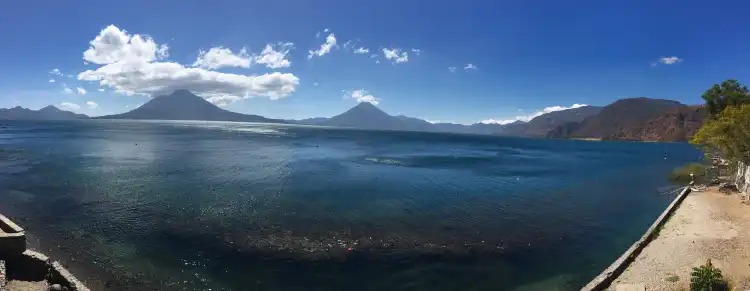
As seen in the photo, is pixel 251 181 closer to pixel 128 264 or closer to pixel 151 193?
pixel 151 193

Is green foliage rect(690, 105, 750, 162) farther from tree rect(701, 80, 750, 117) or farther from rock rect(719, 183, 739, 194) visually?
tree rect(701, 80, 750, 117)

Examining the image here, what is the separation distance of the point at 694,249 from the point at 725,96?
6782cm

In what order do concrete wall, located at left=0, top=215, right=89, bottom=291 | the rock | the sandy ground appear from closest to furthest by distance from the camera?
concrete wall, located at left=0, top=215, right=89, bottom=291 < the sandy ground < the rock

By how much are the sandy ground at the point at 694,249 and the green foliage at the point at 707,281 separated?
55 centimetres

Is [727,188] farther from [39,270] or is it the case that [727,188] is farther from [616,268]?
[39,270]

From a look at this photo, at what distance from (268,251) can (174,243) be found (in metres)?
7.48

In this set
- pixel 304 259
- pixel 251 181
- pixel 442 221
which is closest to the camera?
pixel 304 259

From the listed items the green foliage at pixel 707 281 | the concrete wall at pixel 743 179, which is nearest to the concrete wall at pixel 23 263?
the green foliage at pixel 707 281

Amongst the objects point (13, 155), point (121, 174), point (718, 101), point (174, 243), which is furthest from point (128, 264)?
point (718, 101)

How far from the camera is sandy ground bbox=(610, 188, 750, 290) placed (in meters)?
Result: 19.6

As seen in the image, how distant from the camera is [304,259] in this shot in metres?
24.3

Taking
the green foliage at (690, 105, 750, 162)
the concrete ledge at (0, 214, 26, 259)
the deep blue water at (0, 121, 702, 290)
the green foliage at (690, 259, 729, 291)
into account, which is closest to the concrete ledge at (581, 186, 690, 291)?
the deep blue water at (0, 121, 702, 290)

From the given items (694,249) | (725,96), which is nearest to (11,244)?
(694,249)

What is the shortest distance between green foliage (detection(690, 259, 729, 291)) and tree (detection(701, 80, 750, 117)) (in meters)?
70.7
